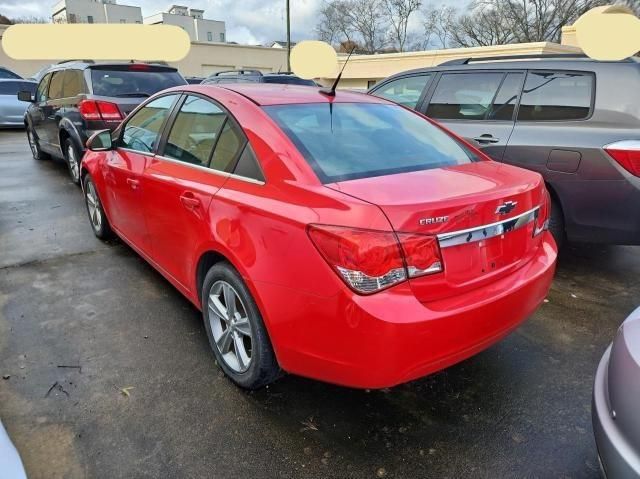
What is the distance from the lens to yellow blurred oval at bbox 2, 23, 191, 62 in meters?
11.5

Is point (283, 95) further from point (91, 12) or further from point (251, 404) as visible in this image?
point (91, 12)

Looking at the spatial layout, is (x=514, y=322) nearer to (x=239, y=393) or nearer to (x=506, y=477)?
(x=506, y=477)

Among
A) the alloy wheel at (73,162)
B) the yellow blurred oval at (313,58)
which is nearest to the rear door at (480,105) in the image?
the yellow blurred oval at (313,58)

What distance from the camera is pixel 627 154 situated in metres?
3.36

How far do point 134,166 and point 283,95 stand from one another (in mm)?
1300

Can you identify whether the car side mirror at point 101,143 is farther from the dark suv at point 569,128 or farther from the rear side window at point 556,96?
the rear side window at point 556,96

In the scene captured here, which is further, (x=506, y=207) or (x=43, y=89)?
(x=43, y=89)

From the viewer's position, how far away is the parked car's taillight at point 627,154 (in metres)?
3.32

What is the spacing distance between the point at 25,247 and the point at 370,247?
13.4ft

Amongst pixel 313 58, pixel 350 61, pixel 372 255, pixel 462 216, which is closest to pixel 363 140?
pixel 462 216

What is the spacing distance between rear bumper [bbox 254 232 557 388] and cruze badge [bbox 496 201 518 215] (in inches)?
12.3

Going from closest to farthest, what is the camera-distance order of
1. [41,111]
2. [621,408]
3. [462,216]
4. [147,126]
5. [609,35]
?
[621,408] → [462,216] → [147,126] → [609,35] → [41,111]

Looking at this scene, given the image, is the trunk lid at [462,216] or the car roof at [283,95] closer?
the trunk lid at [462,216]

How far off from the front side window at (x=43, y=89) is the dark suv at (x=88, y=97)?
9cm
